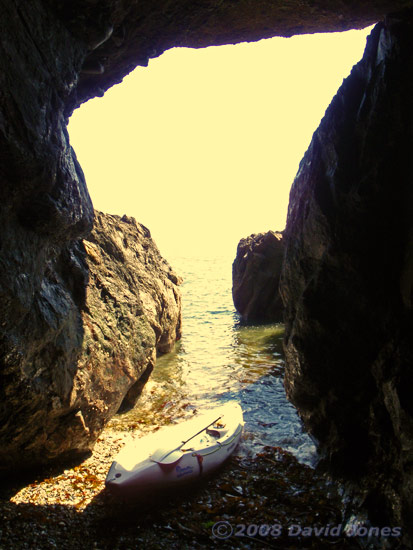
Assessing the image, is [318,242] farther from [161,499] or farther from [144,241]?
[144,241]

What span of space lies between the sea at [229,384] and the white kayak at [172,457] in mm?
787

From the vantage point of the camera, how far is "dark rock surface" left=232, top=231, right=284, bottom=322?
76.1ft

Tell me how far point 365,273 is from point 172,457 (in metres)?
5.29

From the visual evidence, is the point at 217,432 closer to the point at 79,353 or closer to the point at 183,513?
the point at 183,513

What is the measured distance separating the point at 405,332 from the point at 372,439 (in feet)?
7.07

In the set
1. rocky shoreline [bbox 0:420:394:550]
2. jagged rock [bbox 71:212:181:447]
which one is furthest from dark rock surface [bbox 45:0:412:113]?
rocky shoreline [bbox 0:420:394:550]

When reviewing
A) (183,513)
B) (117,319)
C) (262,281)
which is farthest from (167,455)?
(262,281)

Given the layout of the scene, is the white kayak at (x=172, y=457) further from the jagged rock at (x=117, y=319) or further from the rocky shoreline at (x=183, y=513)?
the jagged rock at (x=117, y=319)

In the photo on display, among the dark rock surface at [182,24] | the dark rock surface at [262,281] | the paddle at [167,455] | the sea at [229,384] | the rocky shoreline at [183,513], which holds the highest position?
the dark rock surface at [182,24]

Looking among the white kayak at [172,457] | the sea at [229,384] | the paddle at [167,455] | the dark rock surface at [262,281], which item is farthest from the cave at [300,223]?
the dark rock surface at [262,281]

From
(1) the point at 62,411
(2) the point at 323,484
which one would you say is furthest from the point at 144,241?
A: (2) the point at 323,484

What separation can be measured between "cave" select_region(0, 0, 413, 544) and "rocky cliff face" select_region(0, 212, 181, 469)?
0.16 feet

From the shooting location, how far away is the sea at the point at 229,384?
32.2 ft

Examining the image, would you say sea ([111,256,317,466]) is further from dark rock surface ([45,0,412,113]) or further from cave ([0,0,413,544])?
dark rock surface ([45,0,412,113])
